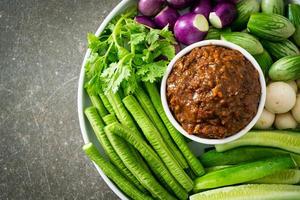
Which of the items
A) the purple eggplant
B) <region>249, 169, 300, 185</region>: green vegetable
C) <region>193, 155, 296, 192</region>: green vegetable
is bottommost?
<region>249, 169, 300, 185</region>: green vegetable

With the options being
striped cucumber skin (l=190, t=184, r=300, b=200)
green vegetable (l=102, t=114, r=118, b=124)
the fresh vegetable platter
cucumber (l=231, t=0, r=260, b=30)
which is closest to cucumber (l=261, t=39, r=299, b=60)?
the fresh vegetable platter

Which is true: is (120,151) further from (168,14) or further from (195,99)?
(168,14)

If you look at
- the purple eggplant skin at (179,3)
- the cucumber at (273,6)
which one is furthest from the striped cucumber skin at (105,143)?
the cucumber at (273,6)

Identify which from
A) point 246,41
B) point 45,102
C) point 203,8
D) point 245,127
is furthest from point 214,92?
point 45,102

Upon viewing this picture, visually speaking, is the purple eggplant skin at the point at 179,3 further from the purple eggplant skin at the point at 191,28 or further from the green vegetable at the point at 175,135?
the green vegetable at the point at 175,135

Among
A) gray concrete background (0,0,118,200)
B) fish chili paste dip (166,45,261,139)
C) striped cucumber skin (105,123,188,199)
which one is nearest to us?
fish chili paste dip (166,45,261,139)

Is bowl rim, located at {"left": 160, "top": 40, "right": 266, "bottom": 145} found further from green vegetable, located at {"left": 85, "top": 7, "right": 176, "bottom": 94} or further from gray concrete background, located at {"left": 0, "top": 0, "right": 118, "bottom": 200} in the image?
gray concrete background, located at {"left": 0, "top": 0, "right": 118, "bottom": 200}

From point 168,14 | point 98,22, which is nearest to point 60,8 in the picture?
point 98,22
